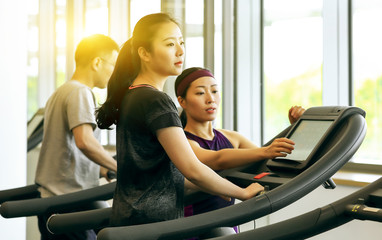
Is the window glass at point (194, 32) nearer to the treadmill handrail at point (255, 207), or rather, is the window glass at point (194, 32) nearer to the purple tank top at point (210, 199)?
the purple tank top at point (210, 199)

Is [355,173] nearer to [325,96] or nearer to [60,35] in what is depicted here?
[325,96]

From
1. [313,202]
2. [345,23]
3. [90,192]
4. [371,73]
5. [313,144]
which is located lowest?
[313,202]

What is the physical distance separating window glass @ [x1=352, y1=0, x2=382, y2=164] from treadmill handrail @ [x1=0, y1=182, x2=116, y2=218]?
5.48ft

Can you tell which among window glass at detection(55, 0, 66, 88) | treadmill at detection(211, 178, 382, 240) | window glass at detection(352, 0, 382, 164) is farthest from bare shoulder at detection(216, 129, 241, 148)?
window glass at detection(55, 0, 66, 88)

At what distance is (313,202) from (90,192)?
133 cm

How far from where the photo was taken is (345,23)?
3283 millimetres

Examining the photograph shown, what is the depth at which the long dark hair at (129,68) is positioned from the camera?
169 cm

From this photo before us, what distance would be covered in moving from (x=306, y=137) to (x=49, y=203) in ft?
3.70

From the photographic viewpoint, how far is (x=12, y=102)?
3277mm

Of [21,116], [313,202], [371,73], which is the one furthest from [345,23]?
[21,116]

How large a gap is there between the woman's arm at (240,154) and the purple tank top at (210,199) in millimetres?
85

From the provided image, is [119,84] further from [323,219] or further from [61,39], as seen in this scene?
[61,39]

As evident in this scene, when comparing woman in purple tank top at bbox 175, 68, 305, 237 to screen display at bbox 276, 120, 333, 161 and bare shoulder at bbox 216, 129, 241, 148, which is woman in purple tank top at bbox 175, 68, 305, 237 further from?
screen display at bbox 276, 120, 333, 161

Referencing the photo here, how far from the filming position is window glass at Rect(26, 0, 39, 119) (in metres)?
6.25
